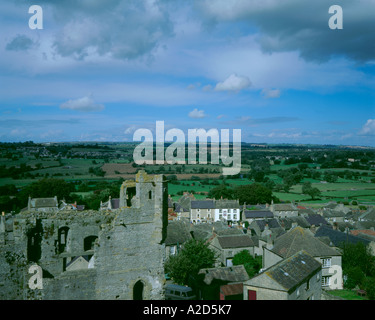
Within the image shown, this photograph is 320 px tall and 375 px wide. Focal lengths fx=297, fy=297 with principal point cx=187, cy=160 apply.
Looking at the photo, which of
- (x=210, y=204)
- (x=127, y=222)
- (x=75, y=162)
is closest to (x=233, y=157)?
(x=75, y=162)

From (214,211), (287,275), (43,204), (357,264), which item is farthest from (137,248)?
(214,211)

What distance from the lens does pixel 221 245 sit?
34.8 m

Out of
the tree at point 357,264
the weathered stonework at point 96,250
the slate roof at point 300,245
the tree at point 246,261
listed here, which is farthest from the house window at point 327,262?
the weathered stonework at point 96,250

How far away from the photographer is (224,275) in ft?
82.8

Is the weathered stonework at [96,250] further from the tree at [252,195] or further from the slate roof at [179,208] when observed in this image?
the tree at [252,195]

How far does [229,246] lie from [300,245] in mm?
9068

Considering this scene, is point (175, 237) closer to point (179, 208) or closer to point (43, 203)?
point (179, 208)

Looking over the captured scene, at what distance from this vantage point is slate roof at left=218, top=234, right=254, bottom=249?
35.2 m

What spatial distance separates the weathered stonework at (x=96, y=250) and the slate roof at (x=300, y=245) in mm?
17697

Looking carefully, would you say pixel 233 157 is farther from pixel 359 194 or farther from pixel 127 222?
pixel 127 222

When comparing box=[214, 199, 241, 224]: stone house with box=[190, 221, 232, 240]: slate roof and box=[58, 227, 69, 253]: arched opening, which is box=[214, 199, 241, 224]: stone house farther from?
box=[58, 227, 69, 253]: arched opening

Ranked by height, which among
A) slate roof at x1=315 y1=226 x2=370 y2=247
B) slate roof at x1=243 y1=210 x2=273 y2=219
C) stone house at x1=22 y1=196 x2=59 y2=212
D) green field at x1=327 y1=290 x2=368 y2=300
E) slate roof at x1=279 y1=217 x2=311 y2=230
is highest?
stone house at x1=22 y1=196 x2=59 y2=212

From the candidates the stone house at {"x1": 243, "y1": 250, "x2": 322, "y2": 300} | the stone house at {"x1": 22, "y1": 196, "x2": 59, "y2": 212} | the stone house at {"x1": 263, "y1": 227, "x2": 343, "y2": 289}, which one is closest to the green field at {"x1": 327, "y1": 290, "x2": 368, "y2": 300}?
the stone house at {"x1": 263, "y1": 227, "x2": 343, "y2": 289}
